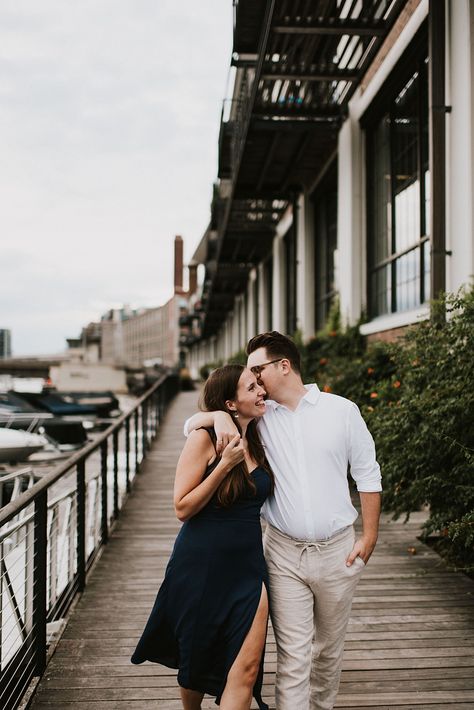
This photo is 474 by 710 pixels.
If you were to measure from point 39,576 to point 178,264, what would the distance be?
99.1m

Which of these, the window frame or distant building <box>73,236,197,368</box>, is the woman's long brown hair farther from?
distant building <box>73,236,197,368</box>

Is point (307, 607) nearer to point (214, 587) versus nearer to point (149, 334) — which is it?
point (214, 587)

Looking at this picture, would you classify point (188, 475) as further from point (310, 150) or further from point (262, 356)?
point (310, 150)

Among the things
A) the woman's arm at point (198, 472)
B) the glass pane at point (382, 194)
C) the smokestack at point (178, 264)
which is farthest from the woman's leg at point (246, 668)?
the smokestack at point (178, 264)

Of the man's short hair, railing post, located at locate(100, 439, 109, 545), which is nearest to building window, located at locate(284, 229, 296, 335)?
railing post, located at locate(100, 439, 109, 545)

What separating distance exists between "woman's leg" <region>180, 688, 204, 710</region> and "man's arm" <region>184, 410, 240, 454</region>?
1.03 meters

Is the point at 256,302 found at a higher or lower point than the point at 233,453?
higher

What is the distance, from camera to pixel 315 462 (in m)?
2.65

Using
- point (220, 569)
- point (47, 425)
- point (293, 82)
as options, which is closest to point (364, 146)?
point (293, 82)

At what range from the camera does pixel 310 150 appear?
12328 mm

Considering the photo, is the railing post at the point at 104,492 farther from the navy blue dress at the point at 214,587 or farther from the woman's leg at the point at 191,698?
the navy blue dress at the point at 214,587

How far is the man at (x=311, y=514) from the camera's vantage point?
2.63 meters

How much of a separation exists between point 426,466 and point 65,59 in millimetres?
10352

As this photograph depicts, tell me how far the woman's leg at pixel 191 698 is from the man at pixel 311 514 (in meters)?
0.36
